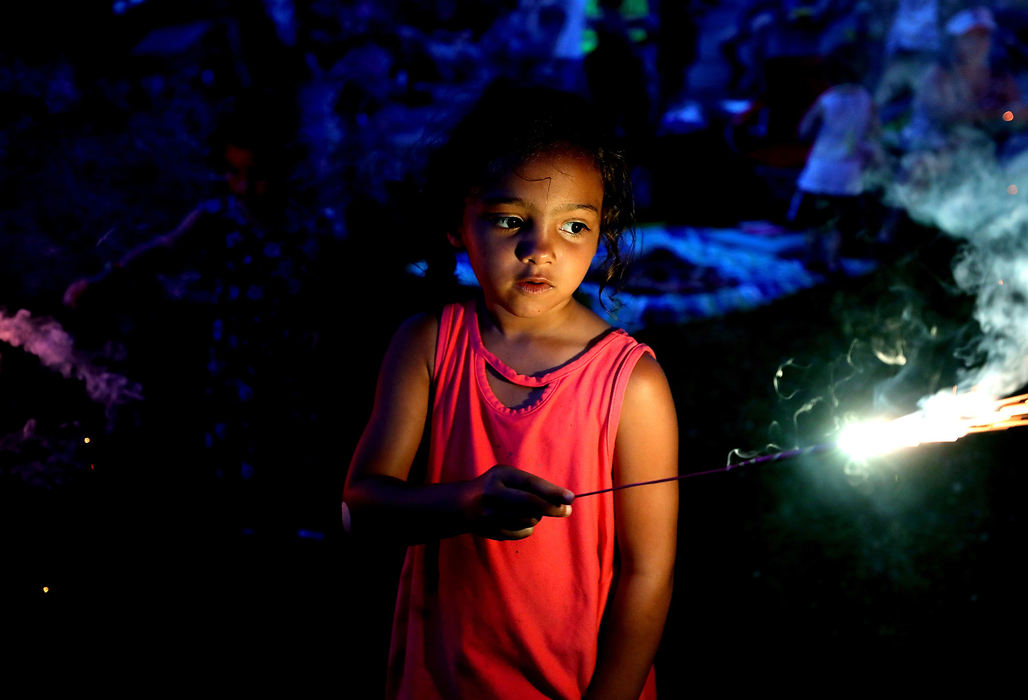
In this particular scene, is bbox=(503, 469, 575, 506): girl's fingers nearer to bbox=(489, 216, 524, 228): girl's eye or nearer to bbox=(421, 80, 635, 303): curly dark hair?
bbox=(489, 216, 524, 228): girl's eye

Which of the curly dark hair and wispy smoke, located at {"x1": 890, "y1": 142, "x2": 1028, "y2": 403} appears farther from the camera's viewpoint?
wispy smoke, located at {"x1": 890, "y1": 142, "x2": 1028, "y2": 403}

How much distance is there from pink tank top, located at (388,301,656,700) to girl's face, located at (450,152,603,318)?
18 cm

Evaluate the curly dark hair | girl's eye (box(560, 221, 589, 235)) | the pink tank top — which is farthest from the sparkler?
the curly dark hair

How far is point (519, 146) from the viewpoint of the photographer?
5.36ft

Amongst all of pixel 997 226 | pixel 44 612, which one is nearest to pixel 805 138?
pixel 997 226

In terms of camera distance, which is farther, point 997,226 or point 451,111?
point 997,226

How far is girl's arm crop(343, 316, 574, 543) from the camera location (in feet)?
4.57

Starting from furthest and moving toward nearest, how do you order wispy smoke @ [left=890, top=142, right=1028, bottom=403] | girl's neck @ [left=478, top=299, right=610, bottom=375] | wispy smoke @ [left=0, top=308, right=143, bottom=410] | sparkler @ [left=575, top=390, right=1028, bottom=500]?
wispy smoke @ [left=890, top=142, right=1028, bottom=403], wispy smoke @ [left=0, top=308, right=143, bottom=410], girl's neck @ [left=478, top=299, right=610, bottom=375], sparkler @ [left=575, top=390, right=1028, bottom=500]

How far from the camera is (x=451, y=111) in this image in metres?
2.03

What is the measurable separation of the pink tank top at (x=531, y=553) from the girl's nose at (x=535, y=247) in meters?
0.26

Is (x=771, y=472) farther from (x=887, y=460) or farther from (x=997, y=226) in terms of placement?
(x=997, y=226)

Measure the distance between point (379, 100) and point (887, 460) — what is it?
4066mm

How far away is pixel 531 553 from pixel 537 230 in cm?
76

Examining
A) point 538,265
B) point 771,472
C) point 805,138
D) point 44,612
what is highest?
point 805,138
